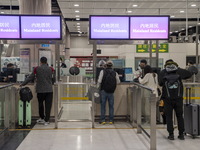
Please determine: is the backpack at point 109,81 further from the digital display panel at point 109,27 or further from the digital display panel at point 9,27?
the digital display panel at point 9,27

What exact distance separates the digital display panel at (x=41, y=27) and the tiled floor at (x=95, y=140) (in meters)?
2.11

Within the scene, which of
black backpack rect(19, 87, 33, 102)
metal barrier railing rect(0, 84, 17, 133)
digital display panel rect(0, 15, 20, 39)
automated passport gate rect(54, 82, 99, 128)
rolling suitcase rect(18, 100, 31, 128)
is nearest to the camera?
metal barrier railing rect(0, 84, 17, 133)

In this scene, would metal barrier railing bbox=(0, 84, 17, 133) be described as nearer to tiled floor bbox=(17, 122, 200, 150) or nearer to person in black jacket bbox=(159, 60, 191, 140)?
tiled floor bbox=(17, 122, 200, 150)

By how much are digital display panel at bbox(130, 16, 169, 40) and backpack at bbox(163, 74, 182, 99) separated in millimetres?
2149

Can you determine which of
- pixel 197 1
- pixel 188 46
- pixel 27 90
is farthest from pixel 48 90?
pixel 188 46

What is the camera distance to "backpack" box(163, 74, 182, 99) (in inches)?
197

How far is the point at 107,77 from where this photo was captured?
652 cm

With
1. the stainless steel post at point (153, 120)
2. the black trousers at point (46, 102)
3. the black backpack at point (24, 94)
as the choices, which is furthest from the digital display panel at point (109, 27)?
the stainless steel post at point (153, 120)

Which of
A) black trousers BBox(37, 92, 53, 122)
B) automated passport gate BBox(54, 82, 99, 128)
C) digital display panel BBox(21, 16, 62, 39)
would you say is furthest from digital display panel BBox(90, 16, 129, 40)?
black trousers BBox(37, 92, 53, 122)

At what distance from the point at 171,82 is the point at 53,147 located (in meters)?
2.30

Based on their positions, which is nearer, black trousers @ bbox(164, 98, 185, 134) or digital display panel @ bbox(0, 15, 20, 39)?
black trousers @ bbox(164, 98, 185, 134)

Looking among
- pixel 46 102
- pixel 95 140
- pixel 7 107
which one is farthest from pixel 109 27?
pixel 7 107

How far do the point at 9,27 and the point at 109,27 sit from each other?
7.69 feet

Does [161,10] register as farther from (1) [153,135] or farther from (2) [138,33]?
(1) [153,135]
